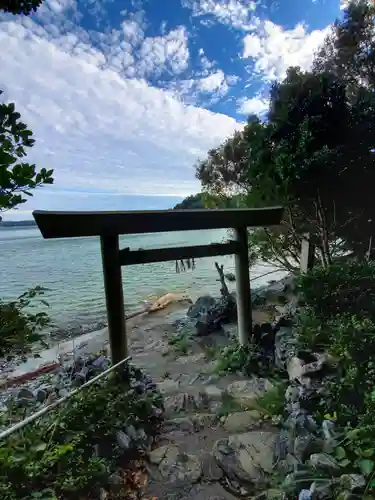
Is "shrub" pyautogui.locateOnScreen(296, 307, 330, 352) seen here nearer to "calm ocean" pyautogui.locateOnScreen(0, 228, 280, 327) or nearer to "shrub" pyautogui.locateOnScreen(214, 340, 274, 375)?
"shrub" pyautogui.locateOnScreen(214, 340, 274, 375)

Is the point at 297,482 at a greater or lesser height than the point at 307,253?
lesser

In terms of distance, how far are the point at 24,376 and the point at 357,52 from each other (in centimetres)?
717

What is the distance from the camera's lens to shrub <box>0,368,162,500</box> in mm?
1390

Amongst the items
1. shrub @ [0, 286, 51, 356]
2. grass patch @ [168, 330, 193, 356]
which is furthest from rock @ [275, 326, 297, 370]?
shrub @ [0, 286, 51, 356]

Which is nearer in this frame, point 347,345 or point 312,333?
point 347,345

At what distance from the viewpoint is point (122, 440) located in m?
2.10

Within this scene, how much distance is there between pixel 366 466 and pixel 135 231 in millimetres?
2228

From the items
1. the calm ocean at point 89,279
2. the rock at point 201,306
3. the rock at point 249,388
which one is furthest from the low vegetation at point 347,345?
the calm ocean at point 89,279

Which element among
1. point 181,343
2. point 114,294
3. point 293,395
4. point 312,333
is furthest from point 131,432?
point 181,343

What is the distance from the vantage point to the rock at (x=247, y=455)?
6.02 ft

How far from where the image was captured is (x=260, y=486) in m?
1.73

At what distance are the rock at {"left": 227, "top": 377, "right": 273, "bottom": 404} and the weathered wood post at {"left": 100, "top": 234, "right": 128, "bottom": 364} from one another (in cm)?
116

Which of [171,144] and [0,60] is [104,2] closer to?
[0,60]

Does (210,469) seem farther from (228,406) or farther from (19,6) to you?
(19,6)
